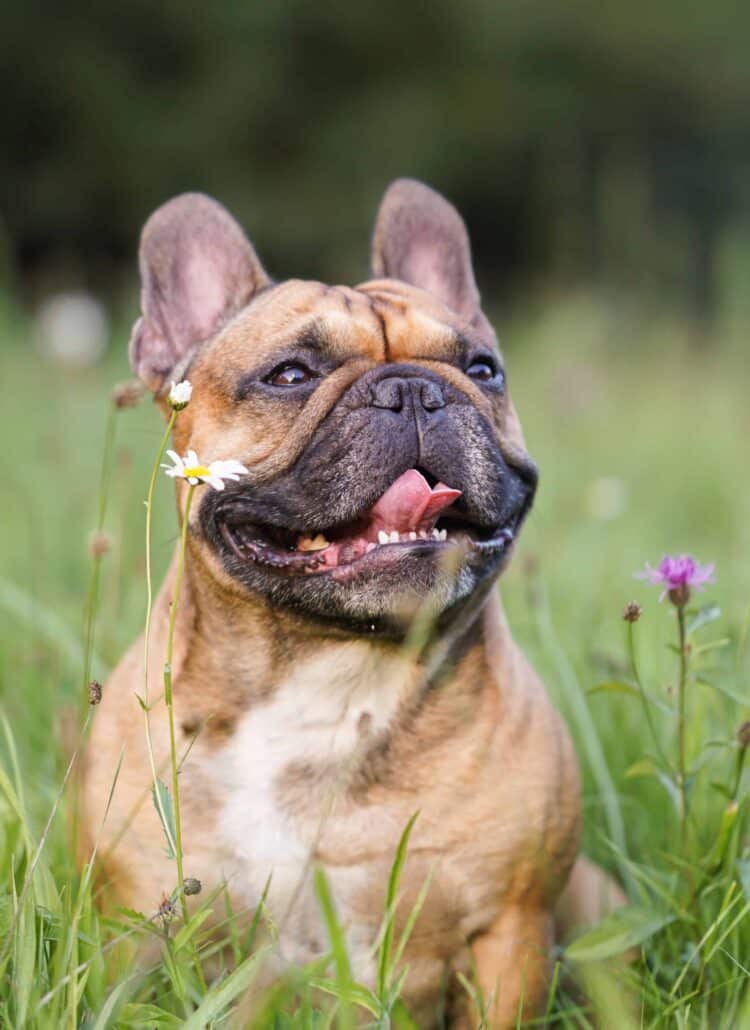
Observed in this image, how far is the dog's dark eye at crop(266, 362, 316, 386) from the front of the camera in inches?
115

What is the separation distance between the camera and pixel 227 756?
277 centimetres

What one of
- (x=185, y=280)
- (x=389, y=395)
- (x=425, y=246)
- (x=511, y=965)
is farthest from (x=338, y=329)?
(x=511, y=965)

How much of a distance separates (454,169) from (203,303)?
474 inches

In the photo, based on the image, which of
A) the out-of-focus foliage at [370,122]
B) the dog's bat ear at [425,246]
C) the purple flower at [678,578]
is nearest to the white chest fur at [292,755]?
the purple flower at [678,578]

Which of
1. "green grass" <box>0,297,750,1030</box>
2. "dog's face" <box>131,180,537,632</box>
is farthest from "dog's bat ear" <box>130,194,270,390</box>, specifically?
"green grass" <box>0,297,750,1030</box>

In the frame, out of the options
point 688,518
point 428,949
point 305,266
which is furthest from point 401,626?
point 305,266

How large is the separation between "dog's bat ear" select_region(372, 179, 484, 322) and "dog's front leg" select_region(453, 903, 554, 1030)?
159cm

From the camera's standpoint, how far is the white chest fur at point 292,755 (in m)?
2.70

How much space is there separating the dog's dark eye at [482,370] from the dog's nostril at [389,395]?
42cm

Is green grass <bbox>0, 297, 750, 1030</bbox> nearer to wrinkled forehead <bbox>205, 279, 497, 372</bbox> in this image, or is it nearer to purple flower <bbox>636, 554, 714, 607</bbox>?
purple flower <bbox>636, 554, 714, 607</bbox>

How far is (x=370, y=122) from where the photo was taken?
14266 millimetres

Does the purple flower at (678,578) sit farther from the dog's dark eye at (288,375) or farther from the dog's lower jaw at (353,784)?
the dog's dark eye at (288,375)

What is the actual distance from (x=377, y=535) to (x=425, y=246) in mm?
1187

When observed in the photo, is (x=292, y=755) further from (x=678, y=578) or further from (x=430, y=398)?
(x=678, y=578)
